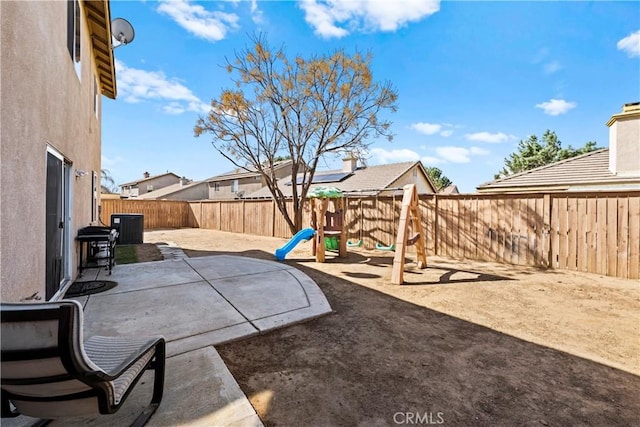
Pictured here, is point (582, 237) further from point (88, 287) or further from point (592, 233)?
point (88, 287)

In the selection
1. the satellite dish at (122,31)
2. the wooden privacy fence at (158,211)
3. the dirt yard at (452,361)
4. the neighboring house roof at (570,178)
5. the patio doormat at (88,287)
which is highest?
the satellite dish at (122,31)

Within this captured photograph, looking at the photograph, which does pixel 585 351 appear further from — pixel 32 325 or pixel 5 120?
pixel 5 120

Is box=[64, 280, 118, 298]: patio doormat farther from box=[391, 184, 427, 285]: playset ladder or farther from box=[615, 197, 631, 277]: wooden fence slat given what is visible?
box=[615, 197, 631, 277]: wooden fence slat

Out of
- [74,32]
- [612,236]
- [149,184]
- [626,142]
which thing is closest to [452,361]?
[612,236]

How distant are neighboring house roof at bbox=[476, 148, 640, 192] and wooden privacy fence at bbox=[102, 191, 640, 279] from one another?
4.11m

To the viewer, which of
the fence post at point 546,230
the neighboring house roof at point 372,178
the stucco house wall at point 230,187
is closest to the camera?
the fence post at point 546,230

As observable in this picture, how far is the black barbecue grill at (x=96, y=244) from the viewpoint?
5516 millimetres

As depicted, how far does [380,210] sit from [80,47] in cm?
923

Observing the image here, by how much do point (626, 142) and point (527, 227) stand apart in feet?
19.7

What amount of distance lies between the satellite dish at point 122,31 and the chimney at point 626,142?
1662 centimetres

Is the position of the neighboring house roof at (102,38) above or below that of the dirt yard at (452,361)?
above

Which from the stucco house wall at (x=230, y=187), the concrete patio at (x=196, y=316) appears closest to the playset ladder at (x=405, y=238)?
the concrete patio at (x=196, y=316)

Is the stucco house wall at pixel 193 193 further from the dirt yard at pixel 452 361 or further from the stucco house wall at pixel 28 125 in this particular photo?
the dirt yard at pixel 452 361

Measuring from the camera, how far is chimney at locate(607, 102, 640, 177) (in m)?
9.25
